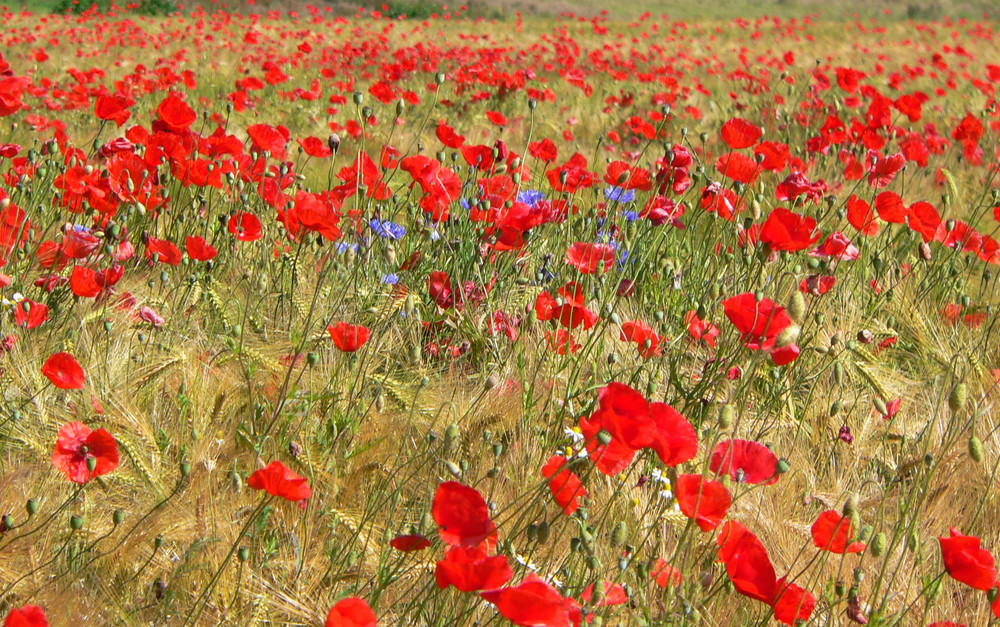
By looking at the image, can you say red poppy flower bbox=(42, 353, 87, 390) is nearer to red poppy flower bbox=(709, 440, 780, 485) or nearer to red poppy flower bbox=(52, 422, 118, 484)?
red poppy flower bbox=(52, 422, 118, 484)

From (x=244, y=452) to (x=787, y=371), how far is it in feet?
4.22

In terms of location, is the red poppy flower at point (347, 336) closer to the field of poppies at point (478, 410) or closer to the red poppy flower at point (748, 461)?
the field of poppies at point (478, 410)

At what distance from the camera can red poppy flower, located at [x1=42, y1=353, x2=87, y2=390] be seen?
142 centimetres

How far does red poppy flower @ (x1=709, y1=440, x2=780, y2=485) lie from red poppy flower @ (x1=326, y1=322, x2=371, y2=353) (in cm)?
71

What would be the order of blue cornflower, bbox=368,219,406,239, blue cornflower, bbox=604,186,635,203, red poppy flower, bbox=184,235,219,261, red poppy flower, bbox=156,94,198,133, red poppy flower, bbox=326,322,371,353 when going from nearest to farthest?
red poppy flower, bbox=326,322,371,353
red poppy flower, bbox=184,235,219,261
red poppy flower, bbox=156,94,198,133
blue cornflower, bbox=368,219,406,239
blue cornflower, bbox=604,186,635,203

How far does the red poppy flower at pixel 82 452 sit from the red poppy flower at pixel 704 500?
85cm

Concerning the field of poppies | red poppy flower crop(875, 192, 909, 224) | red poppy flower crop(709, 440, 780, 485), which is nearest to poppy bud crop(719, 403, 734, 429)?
the field of poppies

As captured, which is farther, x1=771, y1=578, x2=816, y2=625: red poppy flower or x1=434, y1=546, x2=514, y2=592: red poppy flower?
x1=771, y1=578, x2=816, y2=625: red poppy flower

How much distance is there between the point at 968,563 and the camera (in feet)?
4.00

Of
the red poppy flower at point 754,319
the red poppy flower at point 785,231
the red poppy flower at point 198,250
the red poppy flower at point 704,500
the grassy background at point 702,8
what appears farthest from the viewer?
the grassy background at point 702,8

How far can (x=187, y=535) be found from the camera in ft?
4.82

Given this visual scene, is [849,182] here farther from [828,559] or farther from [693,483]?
[693,483]

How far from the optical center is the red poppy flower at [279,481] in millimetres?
1259

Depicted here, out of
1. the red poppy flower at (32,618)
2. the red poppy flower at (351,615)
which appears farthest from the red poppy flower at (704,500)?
the red poppy flower at (32,618)
